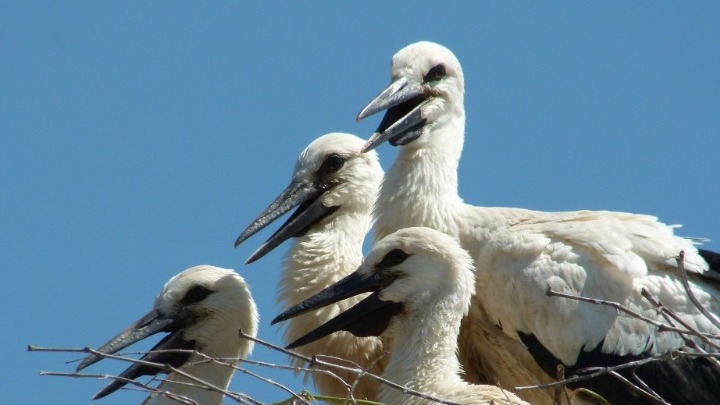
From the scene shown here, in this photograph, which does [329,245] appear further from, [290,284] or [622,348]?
[622,348]

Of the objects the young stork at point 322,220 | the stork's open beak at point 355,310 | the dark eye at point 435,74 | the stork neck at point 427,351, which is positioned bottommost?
the stork neck at point 427,351

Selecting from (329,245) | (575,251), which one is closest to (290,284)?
(329,245)

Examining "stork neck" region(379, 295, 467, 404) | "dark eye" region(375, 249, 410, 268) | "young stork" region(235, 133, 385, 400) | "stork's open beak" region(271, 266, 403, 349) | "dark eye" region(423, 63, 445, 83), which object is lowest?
"stork neck" region(379, 295, 467, 404)

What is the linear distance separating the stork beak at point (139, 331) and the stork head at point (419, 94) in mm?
1029

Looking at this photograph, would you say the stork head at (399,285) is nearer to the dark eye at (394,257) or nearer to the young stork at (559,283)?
the dark eye at (394,257)

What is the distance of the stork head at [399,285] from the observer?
5441 mm

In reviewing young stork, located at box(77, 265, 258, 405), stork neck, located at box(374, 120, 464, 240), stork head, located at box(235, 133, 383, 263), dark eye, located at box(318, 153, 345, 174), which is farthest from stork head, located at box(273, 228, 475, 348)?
dark eye, located at box(318, 153, 345, 174)

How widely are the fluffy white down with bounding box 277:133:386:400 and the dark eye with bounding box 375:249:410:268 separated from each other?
1.59 ft

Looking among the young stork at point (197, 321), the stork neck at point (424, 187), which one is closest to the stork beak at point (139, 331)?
the young stork at point (197, 321)

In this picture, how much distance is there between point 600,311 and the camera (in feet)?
19.0

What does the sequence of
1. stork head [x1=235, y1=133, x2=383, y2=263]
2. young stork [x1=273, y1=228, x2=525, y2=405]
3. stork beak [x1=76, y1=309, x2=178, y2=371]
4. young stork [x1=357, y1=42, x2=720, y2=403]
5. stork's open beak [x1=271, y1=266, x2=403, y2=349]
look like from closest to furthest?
young stork [x1=273, y1=228, x2=525, y2=405] → stork's open beak [x1=271, y1=266, x2=403, y2=349] → young stork [x1=357, y1=42, x2=720, y2=403] → stork beak [x1=76, y1=309, x2=178, y2=371] → stork head [x1=235, y1=133, x2=383, y2=263]

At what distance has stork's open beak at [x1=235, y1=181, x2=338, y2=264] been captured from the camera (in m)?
6.58

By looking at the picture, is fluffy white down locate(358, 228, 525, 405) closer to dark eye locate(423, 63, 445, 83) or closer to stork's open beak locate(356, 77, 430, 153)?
stork's open beak locate(356, 77, 430, 153)

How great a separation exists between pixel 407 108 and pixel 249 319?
3.63ft
